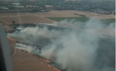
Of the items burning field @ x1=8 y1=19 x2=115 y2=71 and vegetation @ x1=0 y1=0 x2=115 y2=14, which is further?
vegetation @ x1=0 y1=0 x2=115 y2=14

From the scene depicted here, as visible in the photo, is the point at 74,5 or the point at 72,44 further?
the point at 74,5

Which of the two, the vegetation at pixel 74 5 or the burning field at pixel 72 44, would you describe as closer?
the burning field at pixel 72 44

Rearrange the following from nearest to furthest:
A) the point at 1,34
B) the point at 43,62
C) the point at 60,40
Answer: the point at 1,34 < the point at 43,62 < the point at 60,40

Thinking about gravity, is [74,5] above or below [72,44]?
above

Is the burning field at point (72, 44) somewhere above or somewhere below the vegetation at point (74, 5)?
below

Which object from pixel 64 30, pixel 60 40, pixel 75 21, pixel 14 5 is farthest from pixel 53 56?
pixel 14 5

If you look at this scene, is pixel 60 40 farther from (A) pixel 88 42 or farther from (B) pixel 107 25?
(B) pixel 107 25

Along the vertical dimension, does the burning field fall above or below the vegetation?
below

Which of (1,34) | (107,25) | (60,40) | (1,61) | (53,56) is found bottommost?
(53,56)
